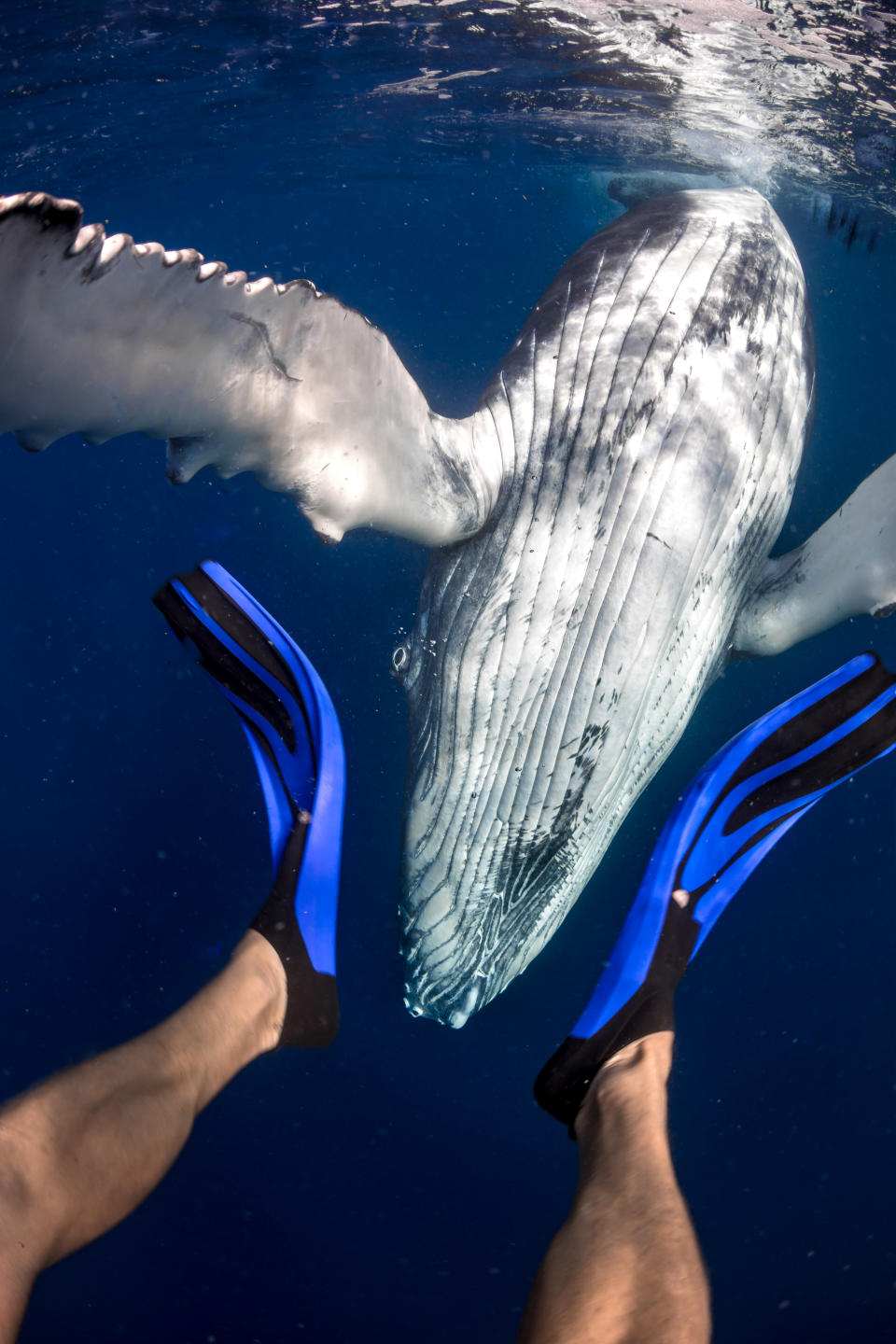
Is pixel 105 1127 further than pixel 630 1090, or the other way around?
pixel 630 1090

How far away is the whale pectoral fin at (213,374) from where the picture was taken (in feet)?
5.70

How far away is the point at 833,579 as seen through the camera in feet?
12.0

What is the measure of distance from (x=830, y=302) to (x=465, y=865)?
833 inches

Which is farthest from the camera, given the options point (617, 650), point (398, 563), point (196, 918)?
point (196, 918)

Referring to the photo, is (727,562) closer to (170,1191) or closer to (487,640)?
(487,640)

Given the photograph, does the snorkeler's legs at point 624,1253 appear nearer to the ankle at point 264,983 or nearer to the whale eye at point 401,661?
the ankle at point 264,983

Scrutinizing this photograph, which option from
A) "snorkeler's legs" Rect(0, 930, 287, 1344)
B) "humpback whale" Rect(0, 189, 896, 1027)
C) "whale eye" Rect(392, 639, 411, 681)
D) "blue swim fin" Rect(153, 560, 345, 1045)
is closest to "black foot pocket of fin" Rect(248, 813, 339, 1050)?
"blue swim fin" Rect(153, 560, 345, 1045)

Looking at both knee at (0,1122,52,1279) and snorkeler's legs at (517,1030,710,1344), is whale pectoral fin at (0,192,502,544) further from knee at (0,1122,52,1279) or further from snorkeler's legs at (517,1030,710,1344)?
snorkeler's legs at (517,1030,710,1344)

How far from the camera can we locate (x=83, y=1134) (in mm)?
2727

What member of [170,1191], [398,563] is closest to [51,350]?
[398,563]

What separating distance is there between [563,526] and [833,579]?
1490 mm

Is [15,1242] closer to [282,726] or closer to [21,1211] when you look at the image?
[21,1211]

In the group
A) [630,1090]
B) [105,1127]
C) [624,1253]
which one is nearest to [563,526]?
[630,1090]

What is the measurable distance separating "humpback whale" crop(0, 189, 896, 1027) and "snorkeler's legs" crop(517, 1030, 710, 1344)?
915mm
